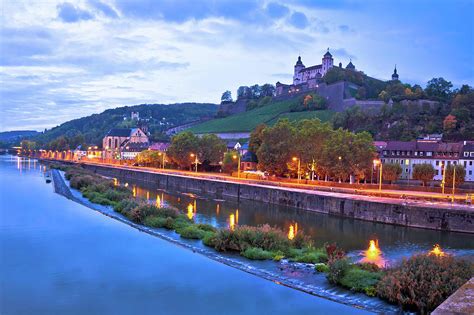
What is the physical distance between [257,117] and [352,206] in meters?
105

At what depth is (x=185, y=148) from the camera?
8919cm

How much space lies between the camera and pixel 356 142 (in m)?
55.2

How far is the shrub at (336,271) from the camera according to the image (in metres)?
18.2

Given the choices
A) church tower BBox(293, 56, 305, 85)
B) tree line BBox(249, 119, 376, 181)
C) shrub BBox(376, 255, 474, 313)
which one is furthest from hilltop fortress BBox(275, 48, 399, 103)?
shrub BBox(376, 255, 474, 313)

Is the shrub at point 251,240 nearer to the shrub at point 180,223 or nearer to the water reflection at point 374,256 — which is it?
the water reflection at point 374,256

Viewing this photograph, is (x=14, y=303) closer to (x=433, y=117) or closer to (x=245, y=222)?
(x=245, y=222)

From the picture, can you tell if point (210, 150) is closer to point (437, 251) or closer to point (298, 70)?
point (437, 251)

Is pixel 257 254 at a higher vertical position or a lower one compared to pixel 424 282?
lower

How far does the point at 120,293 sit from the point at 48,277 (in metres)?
3.62

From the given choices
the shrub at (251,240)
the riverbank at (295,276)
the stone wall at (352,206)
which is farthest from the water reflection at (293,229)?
the riverbank at (295,276)

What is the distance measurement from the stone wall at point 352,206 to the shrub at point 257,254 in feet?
62.1

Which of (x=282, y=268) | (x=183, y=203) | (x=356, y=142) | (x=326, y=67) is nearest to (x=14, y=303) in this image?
(x=282, y=268)

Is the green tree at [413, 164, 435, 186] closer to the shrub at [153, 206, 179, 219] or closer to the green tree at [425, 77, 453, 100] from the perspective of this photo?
the shrub at [153, 206, 179, 219]

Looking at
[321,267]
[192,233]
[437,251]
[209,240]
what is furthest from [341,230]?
[321,267]
